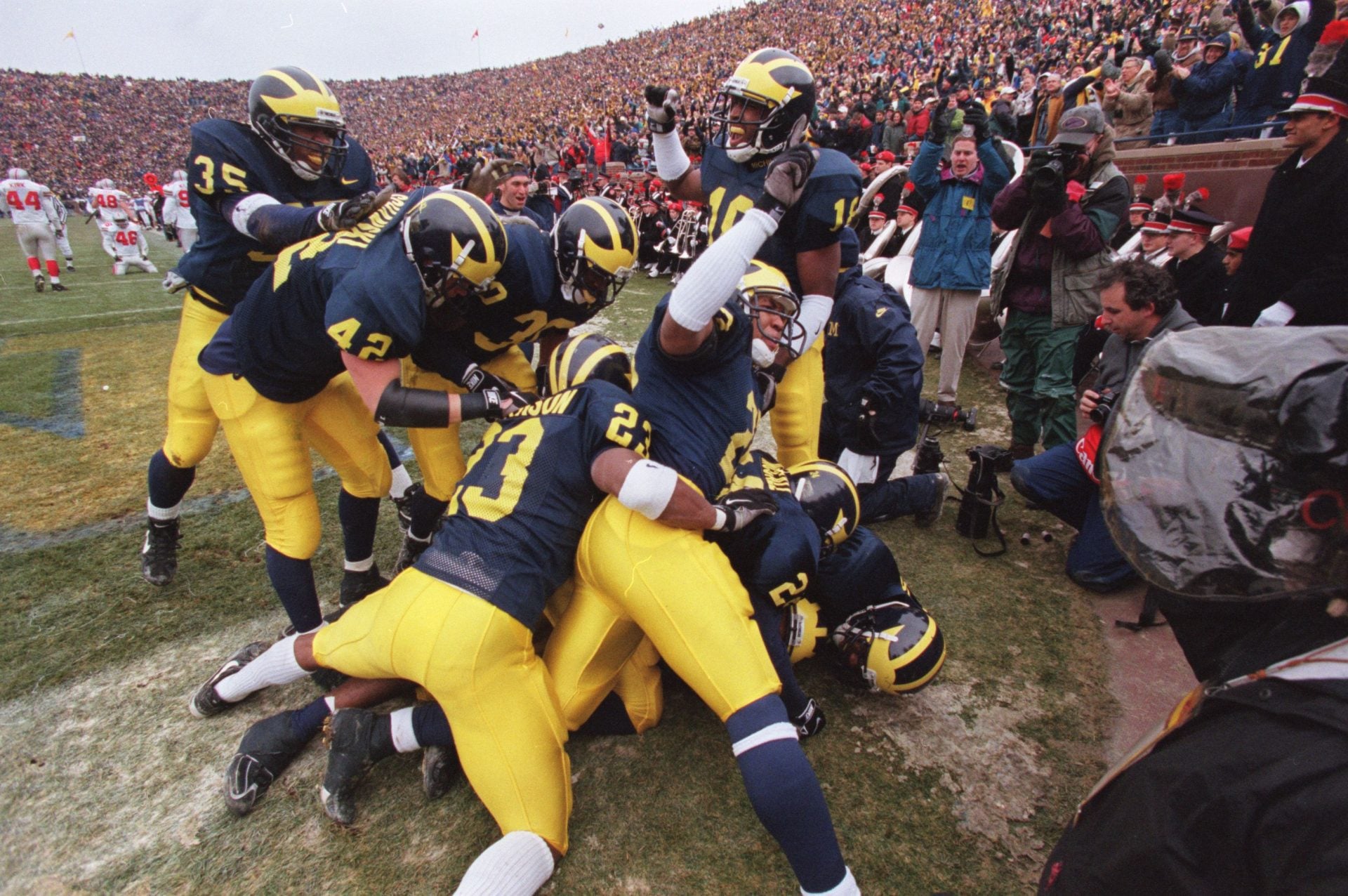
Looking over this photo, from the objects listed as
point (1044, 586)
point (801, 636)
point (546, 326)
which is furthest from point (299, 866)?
point (1044, 586)

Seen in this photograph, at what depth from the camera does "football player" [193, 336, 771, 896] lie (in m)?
1.94

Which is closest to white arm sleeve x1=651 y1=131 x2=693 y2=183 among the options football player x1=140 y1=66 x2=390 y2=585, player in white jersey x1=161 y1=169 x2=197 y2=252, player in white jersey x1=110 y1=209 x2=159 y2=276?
football player x1=140 y1=66 x2=390 y2=585

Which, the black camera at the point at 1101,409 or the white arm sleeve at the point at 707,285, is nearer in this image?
the white arm sleeve at the point at 707,285

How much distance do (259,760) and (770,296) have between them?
7.96ft

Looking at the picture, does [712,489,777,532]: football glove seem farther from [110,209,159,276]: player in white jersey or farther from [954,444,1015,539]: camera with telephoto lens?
[110,209,159,276]: player in white jersey

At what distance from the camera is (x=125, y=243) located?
12.9 m

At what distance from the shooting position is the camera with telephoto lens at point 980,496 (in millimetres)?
3736

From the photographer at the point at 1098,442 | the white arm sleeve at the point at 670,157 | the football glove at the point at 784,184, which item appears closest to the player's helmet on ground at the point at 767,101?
the white arm sleeve at the point at 670,157

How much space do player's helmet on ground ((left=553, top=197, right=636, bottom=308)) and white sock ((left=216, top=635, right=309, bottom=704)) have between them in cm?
171

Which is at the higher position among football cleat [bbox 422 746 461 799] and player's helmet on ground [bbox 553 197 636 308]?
player's helmet on ground [bbox 553 197 636 308]

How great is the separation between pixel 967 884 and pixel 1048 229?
3.89m

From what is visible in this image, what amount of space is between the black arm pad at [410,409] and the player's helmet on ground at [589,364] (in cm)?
41

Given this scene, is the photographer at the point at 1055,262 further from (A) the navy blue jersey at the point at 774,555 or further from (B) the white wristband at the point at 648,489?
(B) the white wristband at the point at 648,489

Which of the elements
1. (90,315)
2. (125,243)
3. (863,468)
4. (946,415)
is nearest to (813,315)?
(863,468)
